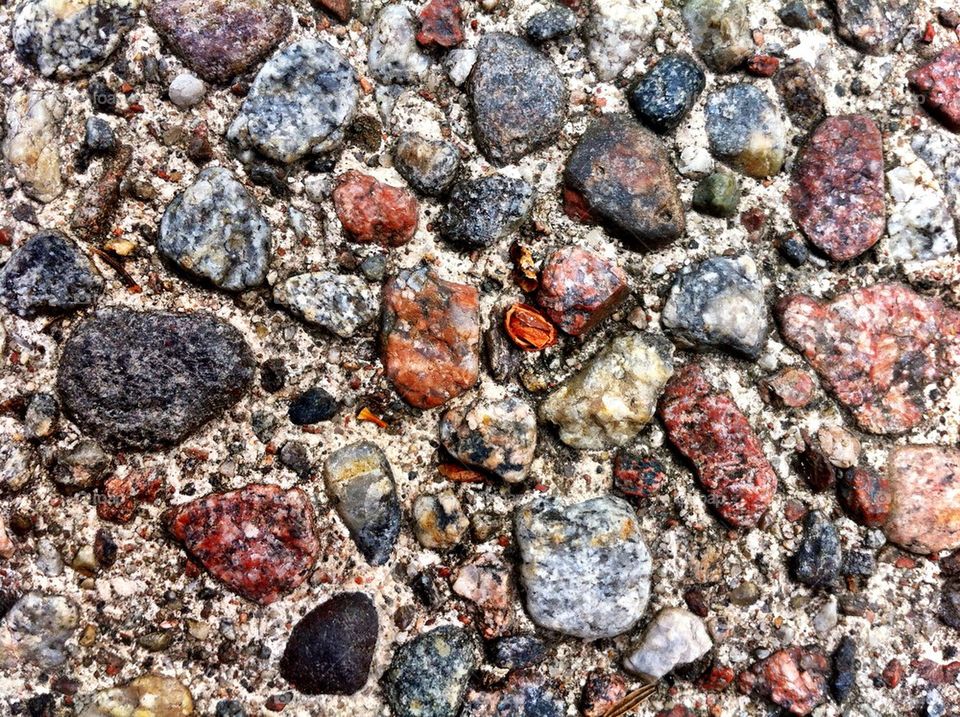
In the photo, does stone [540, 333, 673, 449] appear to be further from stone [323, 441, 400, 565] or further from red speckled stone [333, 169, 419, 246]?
red speckled stone [333, 169, 419, 246]

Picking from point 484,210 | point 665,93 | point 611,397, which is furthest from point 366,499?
point 665,93

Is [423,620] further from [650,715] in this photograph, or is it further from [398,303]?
[398,303]

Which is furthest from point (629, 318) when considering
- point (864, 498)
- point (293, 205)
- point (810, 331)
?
point (293, 205)

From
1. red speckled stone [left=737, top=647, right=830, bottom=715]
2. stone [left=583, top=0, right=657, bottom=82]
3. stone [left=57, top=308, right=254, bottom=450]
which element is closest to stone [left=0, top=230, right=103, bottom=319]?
stone [left=57, top=308, right=254, bottom=450]

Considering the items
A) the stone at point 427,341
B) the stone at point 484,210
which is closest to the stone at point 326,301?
the stone at point 427,341

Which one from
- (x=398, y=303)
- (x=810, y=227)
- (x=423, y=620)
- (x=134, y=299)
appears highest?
(x=810, y=227)
